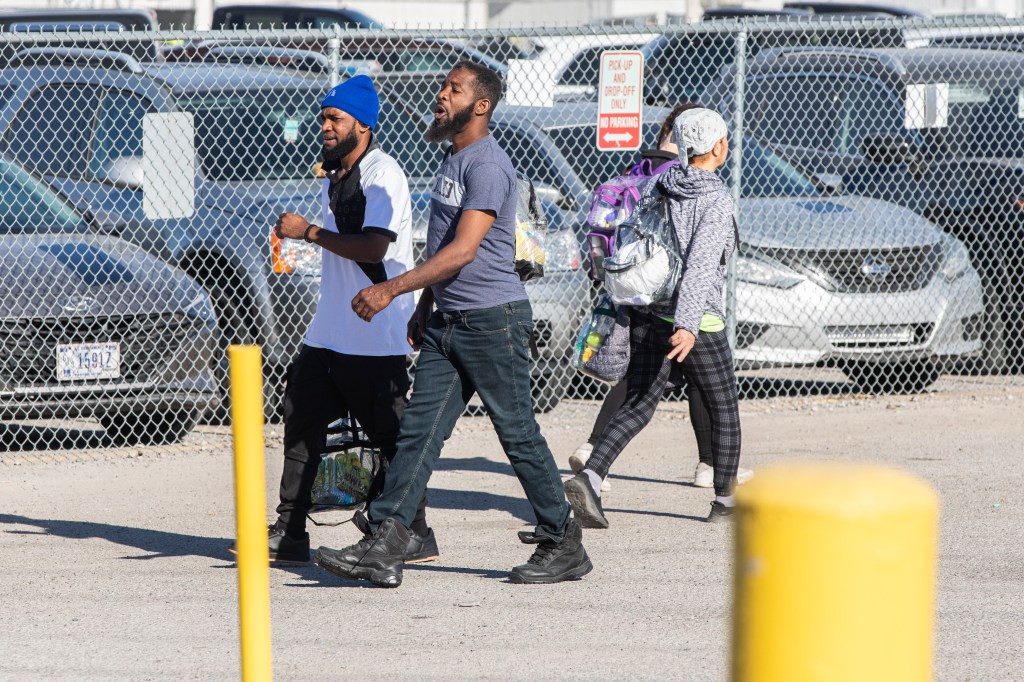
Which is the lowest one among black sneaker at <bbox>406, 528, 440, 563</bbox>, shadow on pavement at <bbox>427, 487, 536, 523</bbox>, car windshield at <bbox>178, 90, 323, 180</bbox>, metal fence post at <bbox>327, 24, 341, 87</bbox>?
shadow on pavement at <bbox>427, 487, 536, 523</bbox>

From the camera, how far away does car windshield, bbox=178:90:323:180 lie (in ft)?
28.3

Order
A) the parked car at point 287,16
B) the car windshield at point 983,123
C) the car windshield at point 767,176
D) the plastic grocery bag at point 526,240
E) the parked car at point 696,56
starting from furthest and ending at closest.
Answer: the parked car at point 287,16, the parked car at point 696,56, the car windshield at point 983,123, the car windshield at point 767,176, the plastic grocery bag at point 526,240

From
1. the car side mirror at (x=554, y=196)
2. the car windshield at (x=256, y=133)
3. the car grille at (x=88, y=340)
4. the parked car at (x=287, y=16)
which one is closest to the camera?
the car grille at (x=88, y=340)

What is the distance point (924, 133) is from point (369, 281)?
21.3 feet

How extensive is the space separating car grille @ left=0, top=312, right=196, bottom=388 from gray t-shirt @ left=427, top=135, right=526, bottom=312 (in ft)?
9.32

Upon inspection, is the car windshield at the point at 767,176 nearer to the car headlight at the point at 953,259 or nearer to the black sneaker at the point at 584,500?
the car headlight at the point at 953,259

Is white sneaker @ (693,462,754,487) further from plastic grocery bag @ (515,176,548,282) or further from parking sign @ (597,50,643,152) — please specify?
parking sign @ (597,50,643,152)

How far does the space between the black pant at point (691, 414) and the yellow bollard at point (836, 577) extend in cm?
403

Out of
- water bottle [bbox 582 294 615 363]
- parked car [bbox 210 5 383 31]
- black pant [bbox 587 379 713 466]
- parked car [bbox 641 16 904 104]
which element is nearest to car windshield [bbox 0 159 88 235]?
black pant [bbox 587 379 713 466]

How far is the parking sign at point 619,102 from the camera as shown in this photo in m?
8.51

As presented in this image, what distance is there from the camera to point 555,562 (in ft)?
16.9

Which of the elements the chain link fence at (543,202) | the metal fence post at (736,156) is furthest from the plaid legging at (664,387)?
the metal fence post at (736,156)

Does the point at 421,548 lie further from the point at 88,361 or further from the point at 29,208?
the point at 29,208

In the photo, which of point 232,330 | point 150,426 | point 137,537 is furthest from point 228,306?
point 137,537
